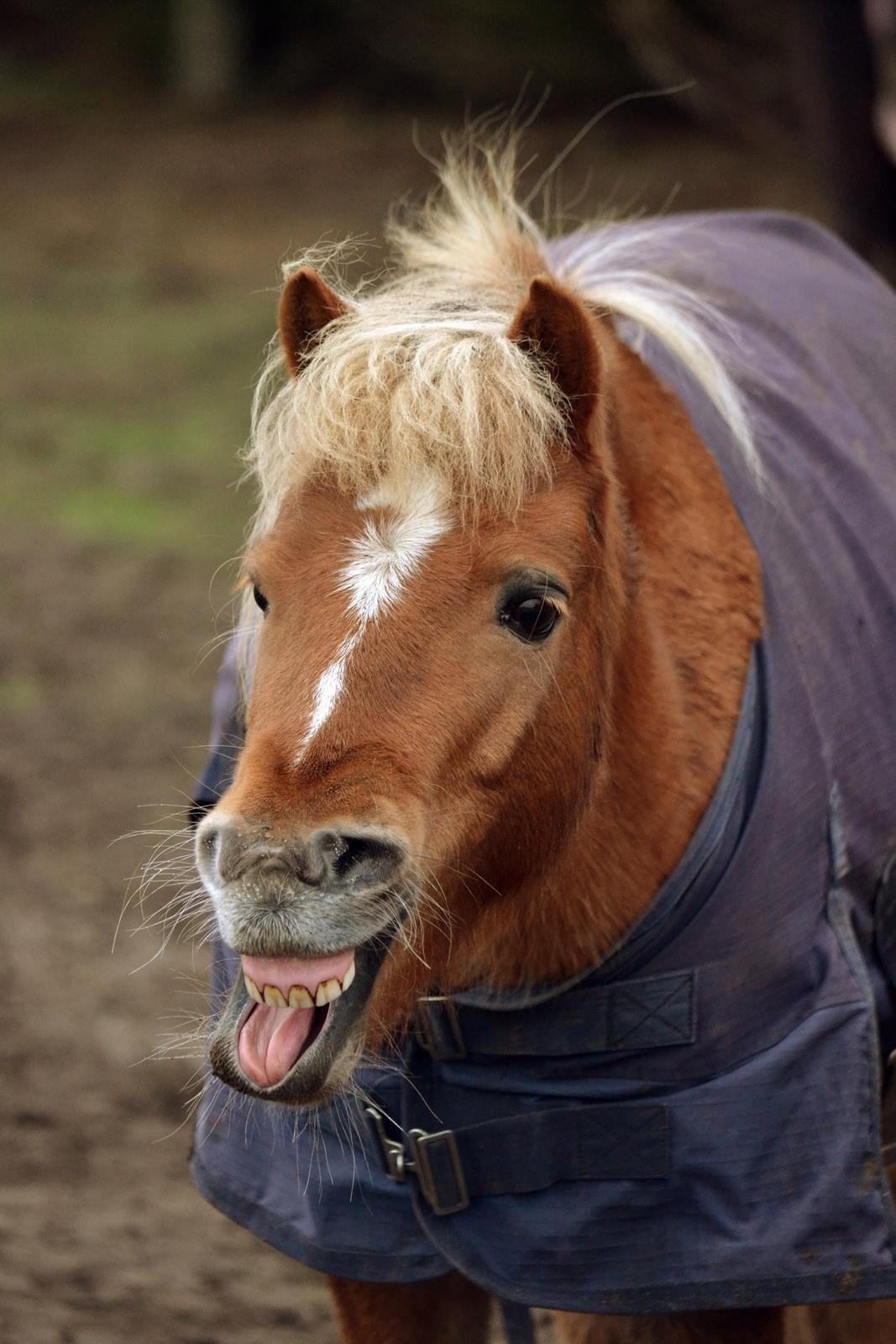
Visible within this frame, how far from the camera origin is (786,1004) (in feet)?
7.19

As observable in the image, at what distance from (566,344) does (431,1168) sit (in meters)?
1.11

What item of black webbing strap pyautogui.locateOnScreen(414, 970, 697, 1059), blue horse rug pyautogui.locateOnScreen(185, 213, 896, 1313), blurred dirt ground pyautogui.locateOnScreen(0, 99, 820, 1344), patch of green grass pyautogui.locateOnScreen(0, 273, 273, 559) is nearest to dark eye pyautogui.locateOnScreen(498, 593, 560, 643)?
blue horse rug pyautogui.locateOnScreen(185, 213, 896, 1313)

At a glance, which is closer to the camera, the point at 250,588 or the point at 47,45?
the point at 250,588

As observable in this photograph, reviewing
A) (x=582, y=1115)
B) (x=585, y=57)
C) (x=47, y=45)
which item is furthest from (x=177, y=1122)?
(x=47, y=45)

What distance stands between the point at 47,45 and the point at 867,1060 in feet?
50.4

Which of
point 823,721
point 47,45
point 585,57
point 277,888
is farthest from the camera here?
point 47,45

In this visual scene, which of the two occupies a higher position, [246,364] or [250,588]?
[250,588]

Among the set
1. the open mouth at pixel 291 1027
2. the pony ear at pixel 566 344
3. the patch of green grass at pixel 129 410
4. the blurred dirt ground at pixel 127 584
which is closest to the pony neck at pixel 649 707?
the pony ear at pixel 566 344

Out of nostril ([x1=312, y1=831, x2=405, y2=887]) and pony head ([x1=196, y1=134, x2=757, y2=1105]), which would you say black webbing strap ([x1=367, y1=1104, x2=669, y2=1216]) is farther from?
nostril ([x1=312, y1=831, x2=405, y2=887])

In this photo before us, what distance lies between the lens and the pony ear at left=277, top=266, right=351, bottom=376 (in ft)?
7.30

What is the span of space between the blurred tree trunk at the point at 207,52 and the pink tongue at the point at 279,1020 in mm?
13502

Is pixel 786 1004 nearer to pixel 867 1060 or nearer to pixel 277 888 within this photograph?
pixel 867 1060

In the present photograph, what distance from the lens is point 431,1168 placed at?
2217 millimetres

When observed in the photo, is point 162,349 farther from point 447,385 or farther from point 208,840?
point 208,840
